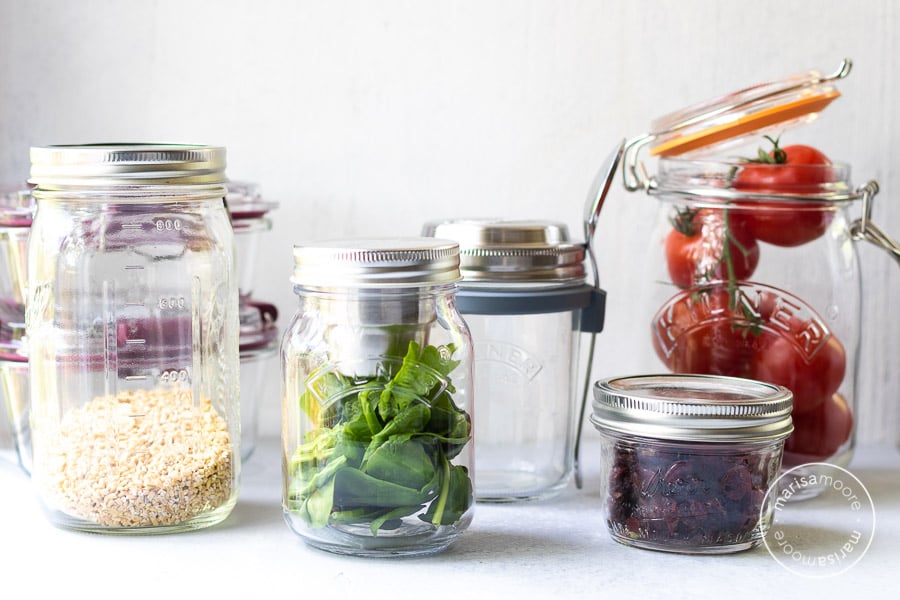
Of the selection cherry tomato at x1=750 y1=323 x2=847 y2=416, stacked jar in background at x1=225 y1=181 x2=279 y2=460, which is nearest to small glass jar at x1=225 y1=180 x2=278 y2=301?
stacked jar in background at x1=225 y1=181 x2=279 y2=460

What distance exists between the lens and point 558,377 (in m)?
1.02

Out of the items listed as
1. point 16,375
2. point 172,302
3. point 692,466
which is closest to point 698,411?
point 692,466

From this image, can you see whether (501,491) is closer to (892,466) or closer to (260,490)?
(260,490)

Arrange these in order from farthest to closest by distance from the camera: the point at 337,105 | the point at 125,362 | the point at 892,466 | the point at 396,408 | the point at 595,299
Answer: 1. the point at 337,105
2. the point at 892,466
3. the point at 595,299
4. the point at 125,362
5. the point at 396,408

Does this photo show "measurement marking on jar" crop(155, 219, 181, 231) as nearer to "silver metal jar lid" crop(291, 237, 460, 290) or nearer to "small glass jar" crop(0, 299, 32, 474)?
"silver metal jar lid" crop(291, 237, 460, 290)

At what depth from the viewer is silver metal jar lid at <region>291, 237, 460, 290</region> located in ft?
2.58

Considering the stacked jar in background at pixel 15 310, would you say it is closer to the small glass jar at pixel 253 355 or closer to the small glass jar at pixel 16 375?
the small glass jar at pixel 16 375

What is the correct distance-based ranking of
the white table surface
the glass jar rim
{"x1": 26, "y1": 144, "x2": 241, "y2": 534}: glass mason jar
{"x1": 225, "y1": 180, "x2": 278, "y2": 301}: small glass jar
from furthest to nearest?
{"x1": 225, "y1": 180, "x2": 278, "y2": 301}: small glass jar < the glass jar rim < {"x1": 26, "y1": 144, "x2": 241, "y2": 534}: glass mason jar < the white table surface

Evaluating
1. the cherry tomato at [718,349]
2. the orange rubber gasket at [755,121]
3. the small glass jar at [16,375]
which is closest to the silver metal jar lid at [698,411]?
the cherry tomato at [718,349]

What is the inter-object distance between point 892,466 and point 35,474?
858mm

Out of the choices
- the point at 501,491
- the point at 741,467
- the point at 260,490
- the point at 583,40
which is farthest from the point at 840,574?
the point at 583,40

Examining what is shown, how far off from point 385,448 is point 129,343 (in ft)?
0.85

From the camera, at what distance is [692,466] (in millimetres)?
804

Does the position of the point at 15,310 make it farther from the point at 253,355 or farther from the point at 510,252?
the point at 510,252
